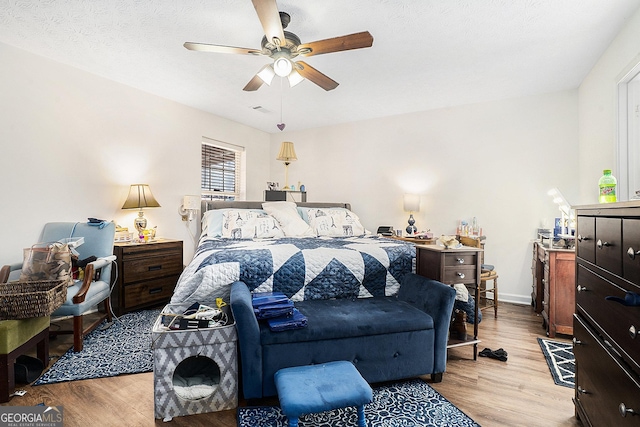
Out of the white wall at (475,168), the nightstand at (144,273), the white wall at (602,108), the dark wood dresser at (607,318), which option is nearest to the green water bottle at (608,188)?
the dark wood dresser at (607,318)

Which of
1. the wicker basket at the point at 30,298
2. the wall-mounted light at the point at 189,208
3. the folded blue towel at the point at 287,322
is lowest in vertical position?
the folded blue towel at the point at 287,322

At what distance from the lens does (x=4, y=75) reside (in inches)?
100

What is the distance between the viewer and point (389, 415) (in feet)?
5.17

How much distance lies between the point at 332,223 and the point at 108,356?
93.4 inches

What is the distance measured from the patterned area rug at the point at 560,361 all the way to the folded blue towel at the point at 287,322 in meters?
1.65

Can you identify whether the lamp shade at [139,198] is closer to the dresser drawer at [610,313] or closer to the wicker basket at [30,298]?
the wicker basket at [30,298]

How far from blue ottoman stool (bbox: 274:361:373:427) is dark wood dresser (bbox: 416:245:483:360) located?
0.95 metres

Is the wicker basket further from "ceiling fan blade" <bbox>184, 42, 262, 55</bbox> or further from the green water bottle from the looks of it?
the green water bottle

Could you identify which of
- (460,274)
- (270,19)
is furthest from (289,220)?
(270,19)

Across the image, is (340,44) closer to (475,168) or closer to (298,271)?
(298,271)

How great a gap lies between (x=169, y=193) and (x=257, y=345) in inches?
116

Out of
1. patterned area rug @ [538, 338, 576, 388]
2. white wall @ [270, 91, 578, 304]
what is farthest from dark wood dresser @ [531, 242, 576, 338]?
white wall @ [270, 91, 578, 304]

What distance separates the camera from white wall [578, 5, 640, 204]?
2244 mm

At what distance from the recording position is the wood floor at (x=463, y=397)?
1.54 meters
